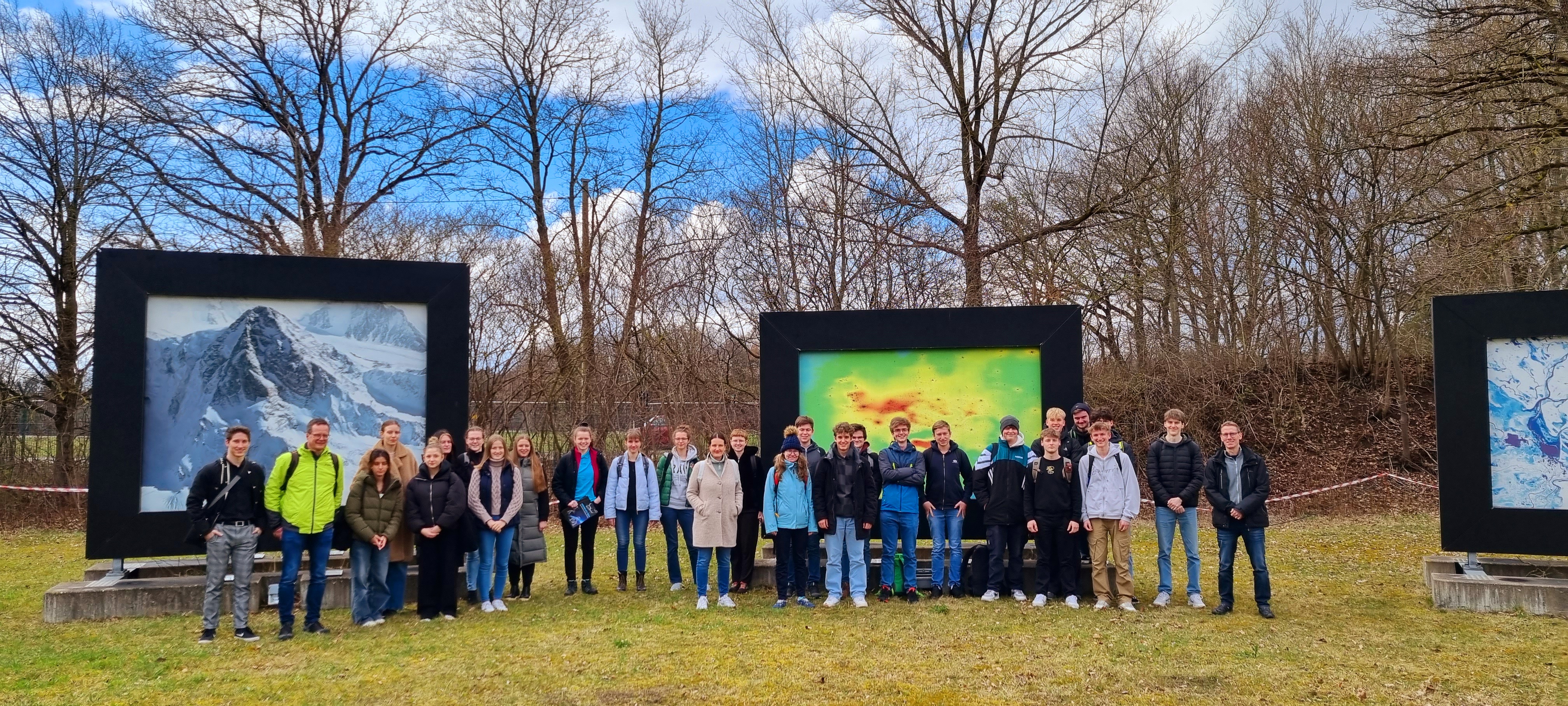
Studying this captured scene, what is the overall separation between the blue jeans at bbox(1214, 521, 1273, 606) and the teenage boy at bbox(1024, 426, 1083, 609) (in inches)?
48.1

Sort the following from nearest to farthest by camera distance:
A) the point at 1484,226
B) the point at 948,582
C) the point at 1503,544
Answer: the point at 1503,544 → the point at 948,582 → the point at 1484,226

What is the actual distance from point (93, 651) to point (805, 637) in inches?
209

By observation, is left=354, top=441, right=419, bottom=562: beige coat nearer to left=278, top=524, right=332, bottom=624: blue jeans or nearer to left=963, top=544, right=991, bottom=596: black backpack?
left=278, top=524, right=332, bottom=624: blue jeans

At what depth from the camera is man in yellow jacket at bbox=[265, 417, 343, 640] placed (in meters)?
7.79

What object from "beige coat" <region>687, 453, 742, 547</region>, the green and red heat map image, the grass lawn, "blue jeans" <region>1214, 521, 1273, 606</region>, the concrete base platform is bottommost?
the grass lawn

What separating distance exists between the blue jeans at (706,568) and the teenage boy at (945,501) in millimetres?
1982

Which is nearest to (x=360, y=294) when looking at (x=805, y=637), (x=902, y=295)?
(x=805, y=637)

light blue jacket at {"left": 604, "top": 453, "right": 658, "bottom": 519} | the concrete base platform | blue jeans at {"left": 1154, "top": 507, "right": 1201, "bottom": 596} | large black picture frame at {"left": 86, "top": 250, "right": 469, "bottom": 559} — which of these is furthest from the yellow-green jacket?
the concrete base platform

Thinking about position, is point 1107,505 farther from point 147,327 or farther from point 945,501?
point 147,327

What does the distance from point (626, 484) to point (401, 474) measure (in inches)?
85.0

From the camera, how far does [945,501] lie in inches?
366

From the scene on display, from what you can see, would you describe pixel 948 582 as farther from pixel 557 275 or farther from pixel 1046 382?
pixel 557 275

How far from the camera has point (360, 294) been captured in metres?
9.99

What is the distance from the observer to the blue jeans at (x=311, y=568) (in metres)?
7.69
